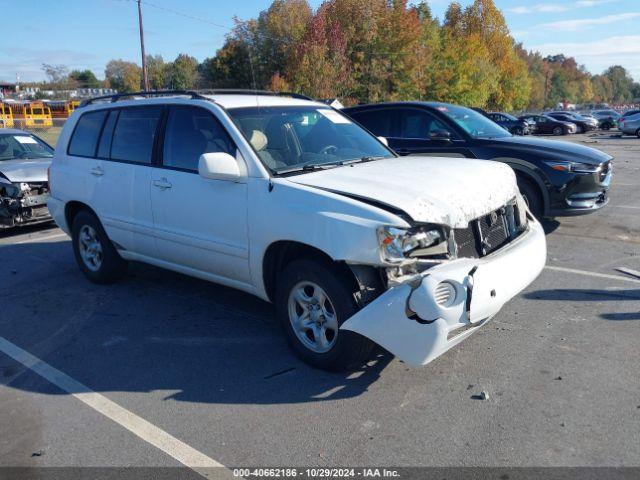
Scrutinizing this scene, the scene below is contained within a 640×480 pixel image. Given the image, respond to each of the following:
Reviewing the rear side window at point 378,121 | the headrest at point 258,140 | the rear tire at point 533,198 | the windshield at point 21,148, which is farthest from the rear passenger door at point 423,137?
the windshield at point 21,148

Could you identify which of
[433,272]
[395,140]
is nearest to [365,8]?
[395,140]

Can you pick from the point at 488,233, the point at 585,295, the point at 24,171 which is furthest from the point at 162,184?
the point at 24,171

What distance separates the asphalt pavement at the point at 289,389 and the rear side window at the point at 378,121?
4.03 metres

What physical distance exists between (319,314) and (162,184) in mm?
2005

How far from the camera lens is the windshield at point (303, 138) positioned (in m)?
4.58

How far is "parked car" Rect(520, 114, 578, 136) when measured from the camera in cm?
3875

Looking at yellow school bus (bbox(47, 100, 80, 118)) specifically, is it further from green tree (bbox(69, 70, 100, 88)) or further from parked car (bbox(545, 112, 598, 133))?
green tree (bbox(69, 70, 100, 88))

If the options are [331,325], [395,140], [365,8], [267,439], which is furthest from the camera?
[365,8]

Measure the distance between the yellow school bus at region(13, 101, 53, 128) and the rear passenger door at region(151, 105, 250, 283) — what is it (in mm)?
47873

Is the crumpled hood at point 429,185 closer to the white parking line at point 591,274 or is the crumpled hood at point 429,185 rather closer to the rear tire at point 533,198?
the white parking line at point 591,274

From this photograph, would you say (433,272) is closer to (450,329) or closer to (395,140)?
(450,329)

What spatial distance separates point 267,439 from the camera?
10.8 ft

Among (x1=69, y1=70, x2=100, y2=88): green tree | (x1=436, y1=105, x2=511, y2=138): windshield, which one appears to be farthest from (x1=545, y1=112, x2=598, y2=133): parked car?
(x1=69, y1=70, x2=100, y2=88): green tree

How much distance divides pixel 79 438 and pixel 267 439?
1.12 metres
